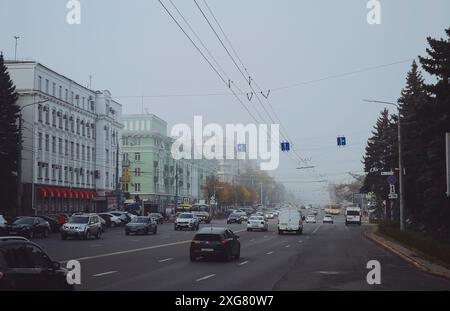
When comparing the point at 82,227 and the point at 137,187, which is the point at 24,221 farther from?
the point at 137,187

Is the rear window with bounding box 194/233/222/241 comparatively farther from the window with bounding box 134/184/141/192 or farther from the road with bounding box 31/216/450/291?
the window with bounding box 134/184/141/192

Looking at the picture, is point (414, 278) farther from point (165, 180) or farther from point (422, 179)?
point (165, 180)

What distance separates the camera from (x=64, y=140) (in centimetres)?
7656

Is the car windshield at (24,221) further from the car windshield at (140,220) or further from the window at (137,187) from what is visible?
the window at (137,187)

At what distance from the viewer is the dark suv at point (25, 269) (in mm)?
9633

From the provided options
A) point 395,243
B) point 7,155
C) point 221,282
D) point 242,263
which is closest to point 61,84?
point 7,155

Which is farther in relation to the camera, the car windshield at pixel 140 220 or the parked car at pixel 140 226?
the car windshield at pixel 140 220

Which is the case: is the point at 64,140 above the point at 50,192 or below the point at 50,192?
above

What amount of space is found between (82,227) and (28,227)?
3.42m

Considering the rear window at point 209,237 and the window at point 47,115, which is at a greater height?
the window at point 47,115

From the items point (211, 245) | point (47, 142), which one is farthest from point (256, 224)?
point (211, 245)

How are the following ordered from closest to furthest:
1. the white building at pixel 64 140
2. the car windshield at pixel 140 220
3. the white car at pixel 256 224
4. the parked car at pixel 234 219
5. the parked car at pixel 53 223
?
the parked car at pixel 53 223, the car windshield at pixel 140 220, the white car at pixel 256 224, the white building at pixel 64 140, the parked car at pixel 234 219

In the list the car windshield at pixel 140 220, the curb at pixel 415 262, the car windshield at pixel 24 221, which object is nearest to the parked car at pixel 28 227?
the car windshield at pixel 24 221

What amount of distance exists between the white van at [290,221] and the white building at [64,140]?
24.9 meters
